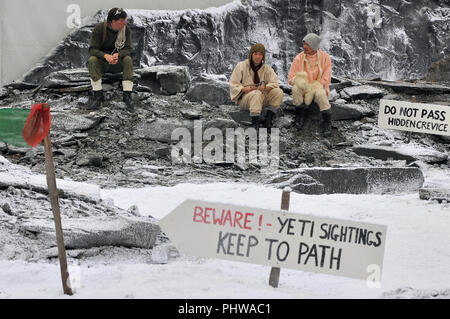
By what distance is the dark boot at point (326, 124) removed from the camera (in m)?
8.38

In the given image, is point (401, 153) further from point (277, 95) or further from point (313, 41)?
point (313, 41)

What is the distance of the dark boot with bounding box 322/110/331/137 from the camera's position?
838 centimetres

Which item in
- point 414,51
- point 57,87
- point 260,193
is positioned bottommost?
point 260,193

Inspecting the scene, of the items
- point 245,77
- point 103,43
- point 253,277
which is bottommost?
point 253,277

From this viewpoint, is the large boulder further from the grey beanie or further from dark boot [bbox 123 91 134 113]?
dark boot [bbox 123 91 134 113]

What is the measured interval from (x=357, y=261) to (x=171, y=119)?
5614 millimetres

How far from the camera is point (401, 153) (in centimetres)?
791

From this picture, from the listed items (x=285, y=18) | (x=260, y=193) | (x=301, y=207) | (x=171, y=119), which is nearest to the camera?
(x=301, y=207)

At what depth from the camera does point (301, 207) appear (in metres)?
5.14

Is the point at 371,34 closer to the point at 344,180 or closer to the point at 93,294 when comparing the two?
the point at 344,180

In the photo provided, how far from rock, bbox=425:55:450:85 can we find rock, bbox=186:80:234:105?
393 cm

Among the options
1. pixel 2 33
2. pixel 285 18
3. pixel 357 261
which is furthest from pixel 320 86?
pixel 357 261

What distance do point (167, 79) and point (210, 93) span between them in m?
0.71

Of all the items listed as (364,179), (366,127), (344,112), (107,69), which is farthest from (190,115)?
(364,179)
